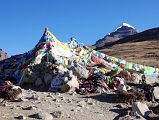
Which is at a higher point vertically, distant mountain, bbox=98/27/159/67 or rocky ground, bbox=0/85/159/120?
distant mountain, bbox=98/27/159/67

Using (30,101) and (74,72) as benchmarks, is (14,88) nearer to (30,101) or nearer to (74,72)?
(30,101)

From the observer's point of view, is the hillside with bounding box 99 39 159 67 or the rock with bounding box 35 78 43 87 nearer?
the rock with bounding box 35 78 43 87

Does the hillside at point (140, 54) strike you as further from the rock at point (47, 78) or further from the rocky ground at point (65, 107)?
the rocky ground at point (65, 107)

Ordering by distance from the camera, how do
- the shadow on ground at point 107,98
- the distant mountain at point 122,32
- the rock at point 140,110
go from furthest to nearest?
the distant mountain at point 122,32 → the shadow on ground at point 107,98 → the rock at point 140,110

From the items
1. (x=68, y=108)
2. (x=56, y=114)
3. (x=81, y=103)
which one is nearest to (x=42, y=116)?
(x=56, y=114)

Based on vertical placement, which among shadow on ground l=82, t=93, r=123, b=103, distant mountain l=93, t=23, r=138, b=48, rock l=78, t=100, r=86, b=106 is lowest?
rock l=78, t=100, r=86, b=106

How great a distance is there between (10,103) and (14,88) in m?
1.57

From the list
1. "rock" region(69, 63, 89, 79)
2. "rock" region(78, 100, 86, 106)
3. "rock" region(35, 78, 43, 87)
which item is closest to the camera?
"rock" region(78, 100, 86, 106)

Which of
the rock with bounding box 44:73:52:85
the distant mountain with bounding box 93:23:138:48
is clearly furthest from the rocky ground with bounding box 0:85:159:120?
the distant mountain with bounding box 93:23:138:48

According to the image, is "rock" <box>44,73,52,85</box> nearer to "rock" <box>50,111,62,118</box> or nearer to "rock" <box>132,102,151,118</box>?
"rock" <box>132,102,151,118</box>

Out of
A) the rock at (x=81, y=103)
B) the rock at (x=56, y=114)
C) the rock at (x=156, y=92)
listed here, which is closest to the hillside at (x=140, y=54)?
the rock at (x=156, y=92)

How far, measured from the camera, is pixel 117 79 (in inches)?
894

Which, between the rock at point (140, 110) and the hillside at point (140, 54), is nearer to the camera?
the rock at point (140, 110)

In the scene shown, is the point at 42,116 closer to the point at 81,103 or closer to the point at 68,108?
the point at 68,108
